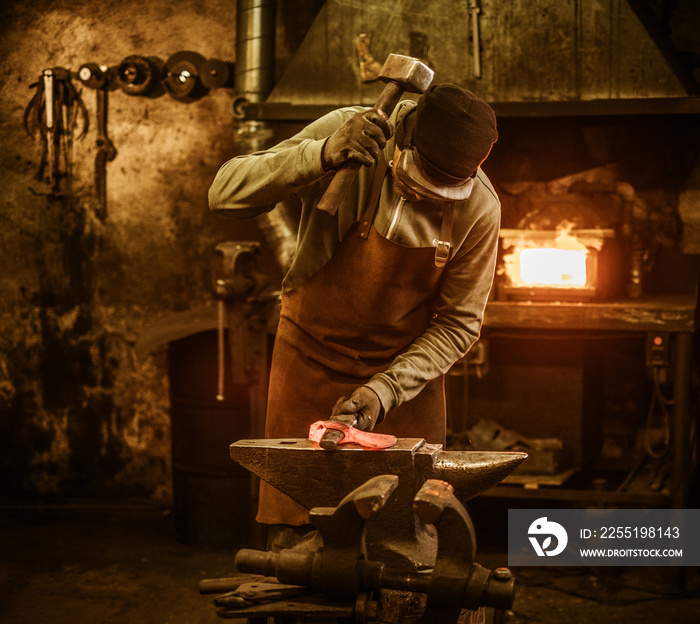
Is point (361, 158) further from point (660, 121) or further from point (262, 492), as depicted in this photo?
point (660, 121)

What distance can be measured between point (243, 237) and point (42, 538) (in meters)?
2.05

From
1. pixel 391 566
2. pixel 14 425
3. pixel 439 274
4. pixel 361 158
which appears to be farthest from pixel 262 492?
pixel 14 425

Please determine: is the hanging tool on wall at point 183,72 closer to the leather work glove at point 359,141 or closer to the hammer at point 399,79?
the hammer at point 399,79

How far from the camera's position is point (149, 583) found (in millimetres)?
4012

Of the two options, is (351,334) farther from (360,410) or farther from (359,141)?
(359,141)

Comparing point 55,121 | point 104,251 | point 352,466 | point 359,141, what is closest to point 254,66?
point 55,121

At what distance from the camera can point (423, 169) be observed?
197 centimetres

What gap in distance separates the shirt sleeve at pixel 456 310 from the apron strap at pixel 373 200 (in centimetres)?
25

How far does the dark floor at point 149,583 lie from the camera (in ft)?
12.1

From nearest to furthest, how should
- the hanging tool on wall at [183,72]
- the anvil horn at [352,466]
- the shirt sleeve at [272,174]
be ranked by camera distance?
the anvil horn at [352,466] < the shirt sleeve at [272,174] < the hanging tool on wall at [183,72]

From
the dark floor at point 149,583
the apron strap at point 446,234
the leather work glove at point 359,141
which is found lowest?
the dark floor at point 149,583
